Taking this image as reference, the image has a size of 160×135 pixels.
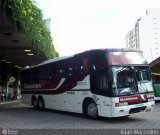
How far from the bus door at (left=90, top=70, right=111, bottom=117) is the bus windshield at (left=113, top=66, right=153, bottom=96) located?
0.45 m

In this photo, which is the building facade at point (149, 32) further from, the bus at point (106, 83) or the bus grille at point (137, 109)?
the bus grille at point (137, 109)

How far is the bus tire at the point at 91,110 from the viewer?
14.6 m

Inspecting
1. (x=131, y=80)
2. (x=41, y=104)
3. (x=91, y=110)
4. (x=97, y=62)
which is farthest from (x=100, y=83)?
(x=41, y=104)

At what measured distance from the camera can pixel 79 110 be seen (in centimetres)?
1605

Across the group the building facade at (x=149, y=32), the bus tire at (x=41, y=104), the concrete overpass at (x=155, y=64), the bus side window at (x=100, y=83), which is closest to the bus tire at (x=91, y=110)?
the bus side window at (x=100, y=83)

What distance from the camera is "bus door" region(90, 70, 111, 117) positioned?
44.5ft

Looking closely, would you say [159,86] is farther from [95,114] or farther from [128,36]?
[128,36]

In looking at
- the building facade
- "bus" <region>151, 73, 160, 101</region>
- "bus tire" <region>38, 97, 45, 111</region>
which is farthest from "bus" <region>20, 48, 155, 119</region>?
the building facade

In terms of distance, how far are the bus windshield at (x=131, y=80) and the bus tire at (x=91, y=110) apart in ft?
5.76

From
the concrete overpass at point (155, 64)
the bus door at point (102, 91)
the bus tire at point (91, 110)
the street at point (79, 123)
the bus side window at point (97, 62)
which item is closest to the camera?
the street at point (79, 123)

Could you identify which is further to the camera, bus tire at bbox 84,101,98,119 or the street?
bus tire at bbox 84,101,98,119

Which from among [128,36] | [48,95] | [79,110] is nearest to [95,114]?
[79,110]

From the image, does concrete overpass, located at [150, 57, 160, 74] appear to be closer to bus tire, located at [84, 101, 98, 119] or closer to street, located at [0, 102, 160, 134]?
street, located at [0, 102, 160, 134]

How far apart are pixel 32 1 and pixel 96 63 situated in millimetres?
5766
